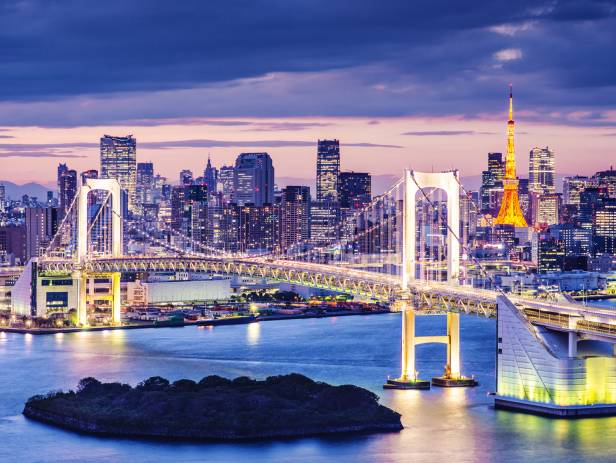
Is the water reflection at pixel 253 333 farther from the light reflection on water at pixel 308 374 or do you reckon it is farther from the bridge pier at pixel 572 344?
the bridge pier at pixel 572 344

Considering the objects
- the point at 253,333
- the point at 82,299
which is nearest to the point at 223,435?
the point at 253,333

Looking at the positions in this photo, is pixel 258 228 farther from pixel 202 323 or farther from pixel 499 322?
pixel 499 322

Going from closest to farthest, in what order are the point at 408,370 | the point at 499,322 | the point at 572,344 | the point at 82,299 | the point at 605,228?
1. the point at 572,344
2. the point at 499,322
3. the point at 408,370
4. the point at 82,299
5. the point at 605,228

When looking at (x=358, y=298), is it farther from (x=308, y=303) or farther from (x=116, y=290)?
(x=116, y=290)

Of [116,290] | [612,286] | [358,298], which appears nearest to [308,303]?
[358,298]

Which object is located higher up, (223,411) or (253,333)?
(253,333)

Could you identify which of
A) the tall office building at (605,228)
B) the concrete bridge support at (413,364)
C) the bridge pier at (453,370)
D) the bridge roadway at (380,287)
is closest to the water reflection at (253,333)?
the bridge roadway at (380,287)
